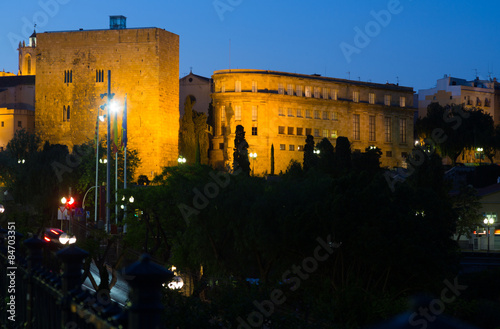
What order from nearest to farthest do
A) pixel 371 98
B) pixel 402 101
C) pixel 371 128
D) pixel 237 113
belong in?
1. pixel 237 113
2. pixel 371 128
3. pixel 371 98
4. pixel 402 101

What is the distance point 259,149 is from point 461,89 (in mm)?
37722

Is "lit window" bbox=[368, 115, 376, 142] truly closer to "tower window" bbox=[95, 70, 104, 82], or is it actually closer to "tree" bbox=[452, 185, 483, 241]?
"tower window" bbox=[95, 70, 104, 82]

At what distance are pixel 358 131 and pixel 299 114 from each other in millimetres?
9400

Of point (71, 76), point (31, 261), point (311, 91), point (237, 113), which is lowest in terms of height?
point (31, 261)

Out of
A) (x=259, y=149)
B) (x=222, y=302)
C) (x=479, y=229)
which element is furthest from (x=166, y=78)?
(x=222, y=302)

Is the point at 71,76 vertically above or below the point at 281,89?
below

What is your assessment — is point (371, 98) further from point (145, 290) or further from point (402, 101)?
point (145, 290)

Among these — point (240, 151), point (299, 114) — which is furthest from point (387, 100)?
point (240, 151)

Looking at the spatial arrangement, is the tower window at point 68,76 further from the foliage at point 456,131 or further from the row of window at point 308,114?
the foliage at point 456,131

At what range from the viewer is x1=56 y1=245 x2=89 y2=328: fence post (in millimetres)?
4824

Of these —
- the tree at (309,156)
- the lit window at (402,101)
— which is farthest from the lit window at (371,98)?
the tree at (309,156)

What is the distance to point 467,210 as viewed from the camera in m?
49.7

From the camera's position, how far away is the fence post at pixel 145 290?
11.4 ft

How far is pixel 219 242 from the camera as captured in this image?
106ft
